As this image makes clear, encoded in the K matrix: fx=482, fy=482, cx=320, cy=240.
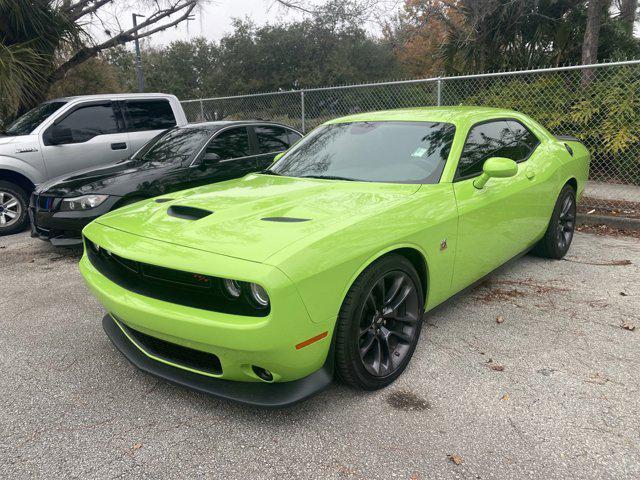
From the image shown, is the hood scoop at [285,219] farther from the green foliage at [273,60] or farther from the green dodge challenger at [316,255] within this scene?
the green foliage at [273,60]

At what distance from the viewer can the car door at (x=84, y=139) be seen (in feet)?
22.2

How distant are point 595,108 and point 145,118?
6997mm

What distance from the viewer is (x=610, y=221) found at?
609 cm

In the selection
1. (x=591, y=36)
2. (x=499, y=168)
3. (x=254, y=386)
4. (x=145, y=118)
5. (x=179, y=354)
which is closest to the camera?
(x=254, y=386)

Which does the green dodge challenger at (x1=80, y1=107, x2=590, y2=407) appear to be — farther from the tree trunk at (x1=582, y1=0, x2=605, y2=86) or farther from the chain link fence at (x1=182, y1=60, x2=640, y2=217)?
the tree trunk at (x1=582, y1=0, x2=605, y2=86)

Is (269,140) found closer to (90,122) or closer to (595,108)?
(90,122)

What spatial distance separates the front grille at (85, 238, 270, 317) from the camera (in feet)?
7.14

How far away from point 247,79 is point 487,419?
100 feet

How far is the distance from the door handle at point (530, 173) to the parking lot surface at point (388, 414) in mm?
1036

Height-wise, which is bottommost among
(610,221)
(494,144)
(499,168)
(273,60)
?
(610,221)

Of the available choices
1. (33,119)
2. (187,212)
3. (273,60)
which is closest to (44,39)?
(33,119)

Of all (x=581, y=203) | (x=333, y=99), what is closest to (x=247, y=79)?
(x=333, y=99)

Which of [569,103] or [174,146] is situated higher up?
[569,103]

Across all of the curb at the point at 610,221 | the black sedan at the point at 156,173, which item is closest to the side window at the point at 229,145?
the black sedan at the point at 156,173
